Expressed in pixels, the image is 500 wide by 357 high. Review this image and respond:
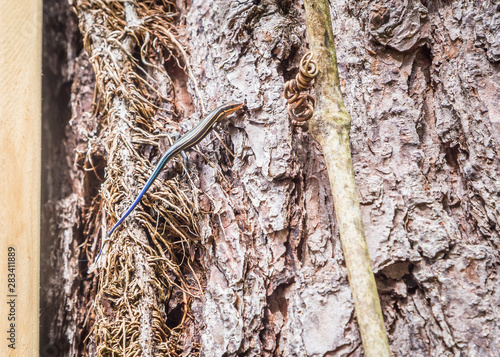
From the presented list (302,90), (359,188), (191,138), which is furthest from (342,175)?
(191,138)

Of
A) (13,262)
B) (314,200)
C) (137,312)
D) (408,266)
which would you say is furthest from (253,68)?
(13,262)

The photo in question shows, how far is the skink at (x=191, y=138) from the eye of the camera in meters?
1.03

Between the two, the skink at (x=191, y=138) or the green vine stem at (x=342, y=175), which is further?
the skink at (x=191, y=138)

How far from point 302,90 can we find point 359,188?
0.32 meters

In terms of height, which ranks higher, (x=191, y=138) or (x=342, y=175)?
(x=191, y=138)

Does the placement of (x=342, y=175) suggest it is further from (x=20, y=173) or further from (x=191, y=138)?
(x=20, y=173)

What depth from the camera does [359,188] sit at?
0.95m

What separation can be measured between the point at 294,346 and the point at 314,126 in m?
0.58

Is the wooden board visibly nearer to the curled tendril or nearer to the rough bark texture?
the rough bark texture

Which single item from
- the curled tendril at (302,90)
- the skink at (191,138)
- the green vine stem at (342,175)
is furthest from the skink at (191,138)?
the green vine stem at (342,175)

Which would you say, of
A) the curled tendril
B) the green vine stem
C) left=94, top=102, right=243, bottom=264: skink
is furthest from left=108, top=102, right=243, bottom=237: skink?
the green vine stem

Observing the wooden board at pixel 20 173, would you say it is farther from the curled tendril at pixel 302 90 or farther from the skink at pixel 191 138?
the curled tendril at pixel 302 90

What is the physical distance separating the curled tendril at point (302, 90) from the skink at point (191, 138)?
6.3 inches

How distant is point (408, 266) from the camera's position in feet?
2.91
